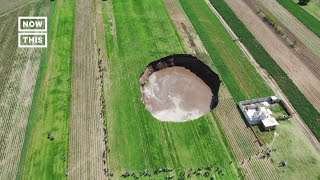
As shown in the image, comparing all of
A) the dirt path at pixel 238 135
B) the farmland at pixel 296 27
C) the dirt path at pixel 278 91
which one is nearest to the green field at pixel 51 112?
the dirt path at pixel 238 135

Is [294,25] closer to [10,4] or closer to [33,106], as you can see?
[33,106]

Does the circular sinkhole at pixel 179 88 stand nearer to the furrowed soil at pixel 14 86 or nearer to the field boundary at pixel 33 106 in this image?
the field boundary at pixel 33 106

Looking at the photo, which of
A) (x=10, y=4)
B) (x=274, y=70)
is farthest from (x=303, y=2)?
(x=10, y=4)

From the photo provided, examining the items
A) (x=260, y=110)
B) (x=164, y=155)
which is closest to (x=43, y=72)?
(x=164, y=155)

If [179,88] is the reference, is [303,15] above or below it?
above

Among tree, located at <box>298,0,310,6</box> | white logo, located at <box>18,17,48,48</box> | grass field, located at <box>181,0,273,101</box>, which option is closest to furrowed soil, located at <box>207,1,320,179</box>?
grass field, located at <box>181,0,273,101</box>

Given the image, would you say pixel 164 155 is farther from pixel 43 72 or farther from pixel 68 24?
pixel 68 24
